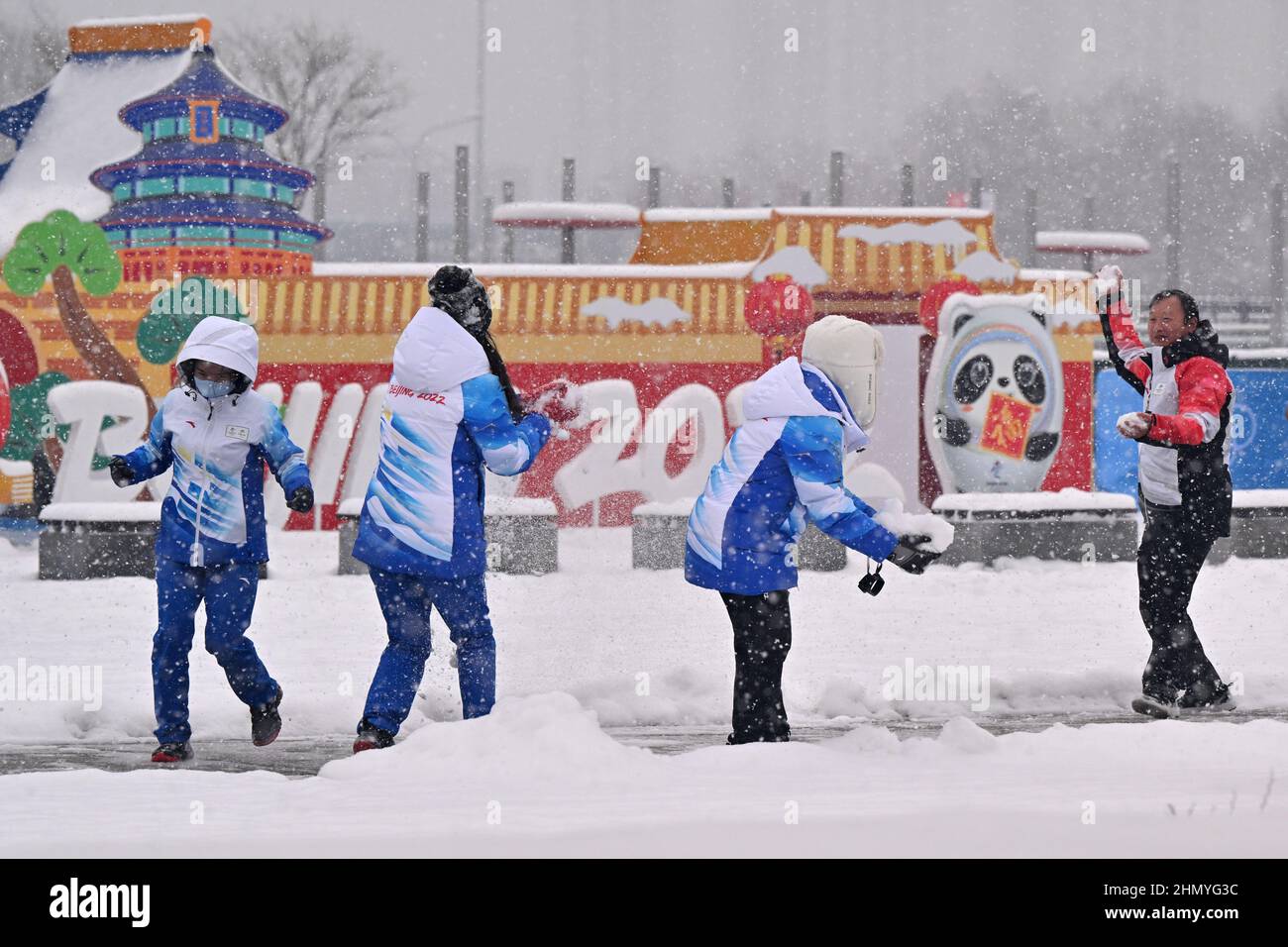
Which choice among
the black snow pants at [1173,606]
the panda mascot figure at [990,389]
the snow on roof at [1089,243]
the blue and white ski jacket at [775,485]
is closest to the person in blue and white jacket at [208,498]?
the blue and white ski jacket at [775,485]

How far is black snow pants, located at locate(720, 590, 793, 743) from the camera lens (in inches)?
203

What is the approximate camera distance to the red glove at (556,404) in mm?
5363

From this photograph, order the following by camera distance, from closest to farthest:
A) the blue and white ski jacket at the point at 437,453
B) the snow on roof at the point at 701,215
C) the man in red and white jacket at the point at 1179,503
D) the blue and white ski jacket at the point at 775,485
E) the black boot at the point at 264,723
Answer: the blue and white ski jacket at the point at 775,485, the blue and white ski jacket at the point at 437,453, the black boot at the point at 264,723, the man in red and white jacket at the point at 1179,503, the snow on roof at the point at 701,215

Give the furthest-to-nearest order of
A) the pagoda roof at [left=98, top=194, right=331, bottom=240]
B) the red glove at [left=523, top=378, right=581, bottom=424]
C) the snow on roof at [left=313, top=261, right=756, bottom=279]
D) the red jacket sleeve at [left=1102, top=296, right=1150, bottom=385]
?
the snow on roof at [left=313, top=261, right=756, bottom=279] → the pagoda roof at [left=98, top=194, right=331, bottom=240] → the red jacket sleeve at [left=1102, top=296, right=1150, bottom=385] → the red glove at [left=523, top=378, right=581, bottom=424]

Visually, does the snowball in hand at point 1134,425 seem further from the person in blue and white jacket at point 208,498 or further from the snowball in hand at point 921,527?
the person in blue and white jacket at point 208,498

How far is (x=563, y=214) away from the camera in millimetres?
18188

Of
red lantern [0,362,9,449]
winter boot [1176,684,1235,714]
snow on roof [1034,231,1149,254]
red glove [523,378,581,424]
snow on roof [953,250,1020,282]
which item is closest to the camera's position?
red glove [523,378,581,424]

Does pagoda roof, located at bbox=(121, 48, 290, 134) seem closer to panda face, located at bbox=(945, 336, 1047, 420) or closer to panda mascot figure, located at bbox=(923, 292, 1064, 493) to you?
panda mascot figure, located at bbox=(923, 292, 1064, 493)

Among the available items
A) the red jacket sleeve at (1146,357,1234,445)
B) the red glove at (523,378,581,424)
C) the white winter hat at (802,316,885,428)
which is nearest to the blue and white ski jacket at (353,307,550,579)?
the red glove at (523,378,581,424)

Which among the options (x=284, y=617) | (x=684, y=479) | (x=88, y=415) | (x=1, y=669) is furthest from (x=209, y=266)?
(x=1, y=669)

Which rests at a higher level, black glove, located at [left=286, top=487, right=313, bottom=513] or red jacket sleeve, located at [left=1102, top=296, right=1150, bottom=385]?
red jacket sleeve, located at [left=1102, top=296, right=1150, bottom=385]

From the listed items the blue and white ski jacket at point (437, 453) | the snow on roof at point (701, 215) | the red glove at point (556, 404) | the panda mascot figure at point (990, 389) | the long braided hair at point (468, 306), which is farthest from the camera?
the snow on roof at point (701, 215)

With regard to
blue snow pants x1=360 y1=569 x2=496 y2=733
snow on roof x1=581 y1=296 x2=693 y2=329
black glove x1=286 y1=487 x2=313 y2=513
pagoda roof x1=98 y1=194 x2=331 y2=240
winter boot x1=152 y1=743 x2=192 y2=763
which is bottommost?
winter boot x1=152 y1=743 x2=192 y2=763

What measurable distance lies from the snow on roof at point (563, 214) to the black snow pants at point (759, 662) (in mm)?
12603
